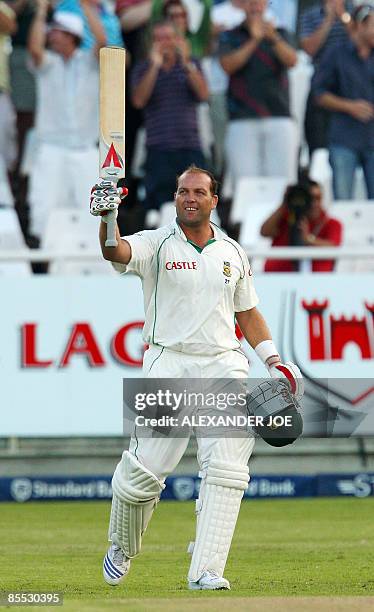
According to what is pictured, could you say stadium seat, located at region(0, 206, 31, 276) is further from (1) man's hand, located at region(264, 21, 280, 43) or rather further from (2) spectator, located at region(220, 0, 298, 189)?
(1) man's hand, located at region(264, 21, 280, 43)

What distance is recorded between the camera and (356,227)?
499 inches

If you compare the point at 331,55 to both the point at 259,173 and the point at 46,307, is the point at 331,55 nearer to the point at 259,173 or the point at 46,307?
the point at 259,173

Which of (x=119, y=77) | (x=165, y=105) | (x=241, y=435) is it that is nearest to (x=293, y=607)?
(x=241, y=435)

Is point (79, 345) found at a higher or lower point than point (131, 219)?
lower

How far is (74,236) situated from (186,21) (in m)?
2.13

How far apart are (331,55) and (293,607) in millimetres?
7966

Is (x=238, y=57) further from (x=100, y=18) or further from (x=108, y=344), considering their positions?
(x=108, y=344)

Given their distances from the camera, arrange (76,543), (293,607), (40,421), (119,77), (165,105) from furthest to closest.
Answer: (165,105) → (40,421) → (76,543) → (119,77) → (293,607)

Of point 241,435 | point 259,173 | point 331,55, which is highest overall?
point 331,55

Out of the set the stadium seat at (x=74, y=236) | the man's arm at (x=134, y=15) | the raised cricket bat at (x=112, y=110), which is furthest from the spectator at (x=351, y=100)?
the raised cricket bat at (x=112, y=110)

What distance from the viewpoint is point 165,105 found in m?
12.4

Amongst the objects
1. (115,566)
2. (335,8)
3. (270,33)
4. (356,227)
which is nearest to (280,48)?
(270,33)

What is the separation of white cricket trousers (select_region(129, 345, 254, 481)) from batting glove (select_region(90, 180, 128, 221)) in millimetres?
815

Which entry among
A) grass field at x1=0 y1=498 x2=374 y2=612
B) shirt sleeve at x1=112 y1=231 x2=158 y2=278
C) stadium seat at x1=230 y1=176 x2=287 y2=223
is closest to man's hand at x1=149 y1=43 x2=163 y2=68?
stadium seat at x1=230 y1=176 x2=287 y2=223
